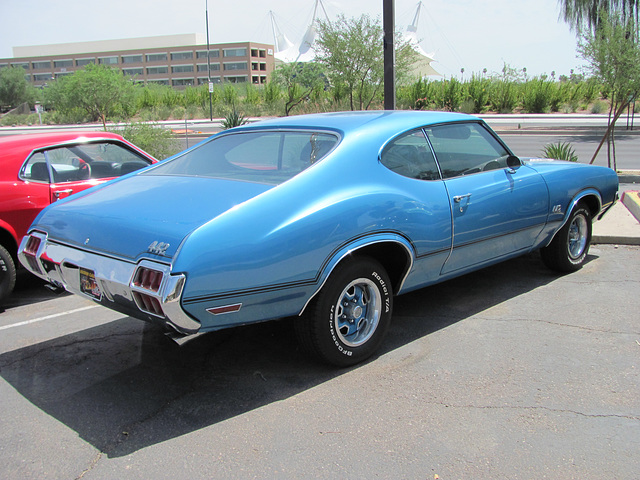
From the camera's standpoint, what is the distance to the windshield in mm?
3756

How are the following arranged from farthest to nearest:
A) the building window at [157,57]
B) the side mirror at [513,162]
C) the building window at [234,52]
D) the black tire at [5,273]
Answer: the building window at [157,57]
the building window at [234,52]
the black tire at [5,273]
the side mirror at [513,162]

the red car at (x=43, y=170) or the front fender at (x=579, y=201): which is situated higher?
the red car at (x=43, y=170)

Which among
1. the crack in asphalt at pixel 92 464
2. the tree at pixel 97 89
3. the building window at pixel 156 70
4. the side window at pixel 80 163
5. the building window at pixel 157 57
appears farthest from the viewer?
the building window at pixel 156 70

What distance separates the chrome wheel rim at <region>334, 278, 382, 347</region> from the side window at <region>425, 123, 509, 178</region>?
1.13 m

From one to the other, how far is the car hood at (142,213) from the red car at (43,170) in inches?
57.5

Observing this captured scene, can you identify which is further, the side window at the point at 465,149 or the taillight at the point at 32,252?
the side window at the point at 465,149

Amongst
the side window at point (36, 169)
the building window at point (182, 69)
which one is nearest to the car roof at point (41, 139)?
the side window at point (36, 169)

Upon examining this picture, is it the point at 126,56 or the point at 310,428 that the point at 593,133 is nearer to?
the point at 310,428

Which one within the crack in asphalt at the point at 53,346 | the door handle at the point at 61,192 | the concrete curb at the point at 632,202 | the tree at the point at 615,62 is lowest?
the crack in asphalt at the point at 53,346

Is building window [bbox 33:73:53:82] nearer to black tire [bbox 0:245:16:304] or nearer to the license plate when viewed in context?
black tire [bbox 0:245:16:304]

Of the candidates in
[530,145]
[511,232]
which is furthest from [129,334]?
[530,145]

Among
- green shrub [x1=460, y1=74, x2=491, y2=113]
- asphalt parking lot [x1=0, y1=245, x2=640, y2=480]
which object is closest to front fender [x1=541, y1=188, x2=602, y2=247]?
asphalt parking lot [x1=0, y1=245, x2=640, y2=480]

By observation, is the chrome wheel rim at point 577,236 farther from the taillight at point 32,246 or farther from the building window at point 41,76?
the building window at point 41,76

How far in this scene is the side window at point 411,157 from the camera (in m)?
3.97
